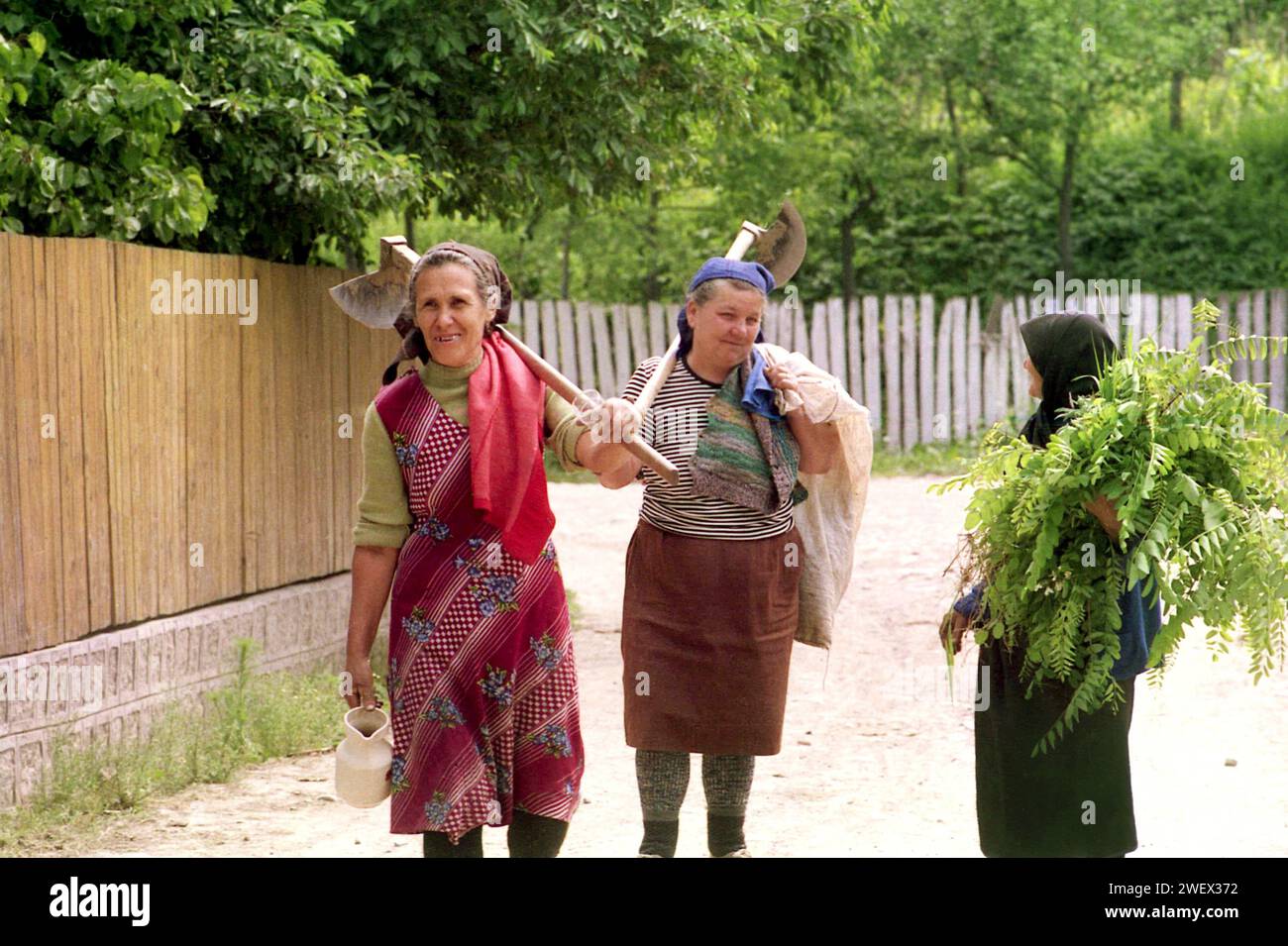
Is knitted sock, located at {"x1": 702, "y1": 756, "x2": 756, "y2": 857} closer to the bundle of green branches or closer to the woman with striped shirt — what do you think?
the woman with striped shirt

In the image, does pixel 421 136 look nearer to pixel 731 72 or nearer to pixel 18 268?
pixel 731 72

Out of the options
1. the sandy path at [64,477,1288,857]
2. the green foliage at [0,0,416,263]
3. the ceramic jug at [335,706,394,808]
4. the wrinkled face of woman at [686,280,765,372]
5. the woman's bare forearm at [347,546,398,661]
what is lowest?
the sandy path at [64,477,1288,857]

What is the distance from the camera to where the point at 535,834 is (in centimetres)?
382

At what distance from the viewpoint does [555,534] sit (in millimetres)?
12289

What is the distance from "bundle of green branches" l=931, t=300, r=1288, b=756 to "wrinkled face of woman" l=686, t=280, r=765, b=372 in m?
0.68

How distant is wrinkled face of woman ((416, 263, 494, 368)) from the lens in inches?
→ 145

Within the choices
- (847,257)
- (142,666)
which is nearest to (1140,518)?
(142,666)

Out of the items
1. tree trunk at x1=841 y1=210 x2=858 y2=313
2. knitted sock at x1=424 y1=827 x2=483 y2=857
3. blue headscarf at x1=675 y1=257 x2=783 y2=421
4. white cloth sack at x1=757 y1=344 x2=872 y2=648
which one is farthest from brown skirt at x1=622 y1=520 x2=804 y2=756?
tree trunk at x1=841 y1=210 x2=858 y2=313

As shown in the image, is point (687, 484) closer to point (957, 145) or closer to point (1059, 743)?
point (1059, 743)

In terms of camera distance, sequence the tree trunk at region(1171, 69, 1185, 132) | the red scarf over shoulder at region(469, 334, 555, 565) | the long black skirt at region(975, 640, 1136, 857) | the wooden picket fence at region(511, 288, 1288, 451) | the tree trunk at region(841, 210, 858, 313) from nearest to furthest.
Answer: the red scarf over shoulder at region(469, 334, 555, 565) < the long black skirt at region(975, 640, 1136, 857) < the wooden picket fence at region(511, 288, 1288, 451) < the tree trunk at region(841, 210, 858, 313) < the tree trunk at region(1171, 69, 1185, 132)

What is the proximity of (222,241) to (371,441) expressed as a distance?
3.68 meters

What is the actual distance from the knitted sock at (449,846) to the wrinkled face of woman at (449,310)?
46.0 inches
